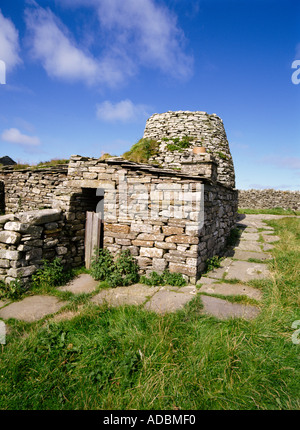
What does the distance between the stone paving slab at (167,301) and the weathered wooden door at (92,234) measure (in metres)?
2.18

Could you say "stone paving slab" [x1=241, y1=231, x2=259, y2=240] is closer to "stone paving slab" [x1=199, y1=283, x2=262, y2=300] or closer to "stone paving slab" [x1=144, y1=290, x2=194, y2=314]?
"stone paving slab" [x1=199, y1=283, x2=262, y2=300]

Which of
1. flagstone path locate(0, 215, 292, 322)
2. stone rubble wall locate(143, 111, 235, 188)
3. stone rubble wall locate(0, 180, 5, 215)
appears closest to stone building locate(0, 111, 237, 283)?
flagstone path locate(0, 215, 292, 322)

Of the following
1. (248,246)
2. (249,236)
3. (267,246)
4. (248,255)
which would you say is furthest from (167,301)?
(249,236)

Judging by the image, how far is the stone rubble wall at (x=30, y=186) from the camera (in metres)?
8.68

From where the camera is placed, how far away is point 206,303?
13.2 ft

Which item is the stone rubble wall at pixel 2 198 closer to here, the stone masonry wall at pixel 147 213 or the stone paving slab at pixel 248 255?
the stone masonry wall at pixel 147 213

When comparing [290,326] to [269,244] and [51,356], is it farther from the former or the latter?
[269,244]

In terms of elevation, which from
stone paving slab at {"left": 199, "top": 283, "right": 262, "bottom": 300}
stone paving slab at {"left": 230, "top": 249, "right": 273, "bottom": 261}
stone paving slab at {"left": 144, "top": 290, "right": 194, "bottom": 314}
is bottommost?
stone paving slab at {"left": 144, "top": 290, "right": 194, "bottom": 314}

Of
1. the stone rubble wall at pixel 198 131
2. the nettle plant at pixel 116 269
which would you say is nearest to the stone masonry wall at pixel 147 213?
the nettle plant at pixel 116 269

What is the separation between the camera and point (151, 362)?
254cm

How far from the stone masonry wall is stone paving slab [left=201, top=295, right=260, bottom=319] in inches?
35.1

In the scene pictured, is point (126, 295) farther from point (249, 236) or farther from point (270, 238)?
point (270, 238)

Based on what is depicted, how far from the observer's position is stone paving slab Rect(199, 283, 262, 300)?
170 inches
